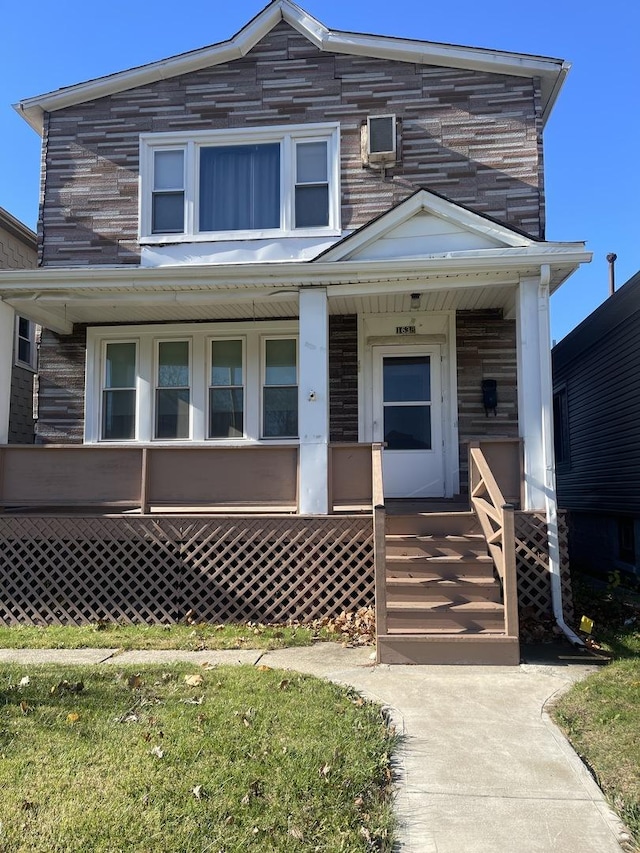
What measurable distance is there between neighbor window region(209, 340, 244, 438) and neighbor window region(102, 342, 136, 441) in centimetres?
120

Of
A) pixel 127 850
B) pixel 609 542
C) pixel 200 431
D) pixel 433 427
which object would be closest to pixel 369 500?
pixel 433 427

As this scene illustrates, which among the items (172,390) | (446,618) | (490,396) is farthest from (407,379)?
(446,618)

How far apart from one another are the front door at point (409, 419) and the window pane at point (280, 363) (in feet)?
4.02

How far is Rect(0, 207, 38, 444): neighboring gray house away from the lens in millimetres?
12745

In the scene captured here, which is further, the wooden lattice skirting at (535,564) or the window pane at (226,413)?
the window pane at (226,413)

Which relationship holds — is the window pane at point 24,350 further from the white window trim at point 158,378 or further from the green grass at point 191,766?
the green grass at point 191,766

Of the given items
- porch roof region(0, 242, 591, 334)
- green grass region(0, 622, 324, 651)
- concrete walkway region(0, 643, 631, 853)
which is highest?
porch roof region(0, 242, 591, 334)

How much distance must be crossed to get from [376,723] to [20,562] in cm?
535

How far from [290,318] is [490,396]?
3.08 m

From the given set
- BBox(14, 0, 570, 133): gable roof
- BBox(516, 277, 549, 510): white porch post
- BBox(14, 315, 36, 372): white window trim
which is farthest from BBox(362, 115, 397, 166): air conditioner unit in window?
BBox(14, 315, 36, 372): white window trim

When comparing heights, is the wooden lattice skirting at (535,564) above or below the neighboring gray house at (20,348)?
below

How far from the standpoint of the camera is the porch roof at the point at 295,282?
774cm

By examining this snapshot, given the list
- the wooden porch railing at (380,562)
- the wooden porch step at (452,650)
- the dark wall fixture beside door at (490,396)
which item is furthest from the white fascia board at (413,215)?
the wooden porch step at (452,650)

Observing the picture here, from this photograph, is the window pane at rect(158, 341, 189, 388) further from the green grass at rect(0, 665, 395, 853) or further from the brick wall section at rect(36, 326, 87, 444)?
the green grass at rect(0, 665, 395, 853)
